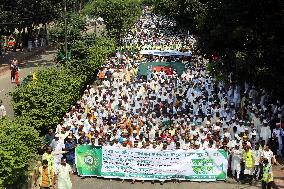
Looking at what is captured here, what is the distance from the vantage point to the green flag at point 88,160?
47.2ft

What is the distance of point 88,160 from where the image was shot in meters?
14.5

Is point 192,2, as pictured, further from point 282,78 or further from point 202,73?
point 282,78

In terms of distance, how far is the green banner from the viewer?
559 inches

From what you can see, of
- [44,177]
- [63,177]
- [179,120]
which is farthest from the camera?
[179,120]

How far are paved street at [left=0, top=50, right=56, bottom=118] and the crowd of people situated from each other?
4.65m

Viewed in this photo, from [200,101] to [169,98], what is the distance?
1.54 metres

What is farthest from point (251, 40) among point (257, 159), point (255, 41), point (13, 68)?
point (13, 68)

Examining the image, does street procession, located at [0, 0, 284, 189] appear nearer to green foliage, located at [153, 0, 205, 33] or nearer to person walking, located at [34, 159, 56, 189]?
person walking, located at [34, 159, 56, 189]

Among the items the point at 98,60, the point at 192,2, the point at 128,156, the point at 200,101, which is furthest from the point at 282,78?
the point at 192,2

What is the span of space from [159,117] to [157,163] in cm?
490

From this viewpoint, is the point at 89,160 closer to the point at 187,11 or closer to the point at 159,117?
the point at 159,117

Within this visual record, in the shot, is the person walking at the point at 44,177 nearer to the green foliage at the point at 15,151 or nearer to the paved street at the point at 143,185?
the green foliage at the point at 15,151

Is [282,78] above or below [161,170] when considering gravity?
above

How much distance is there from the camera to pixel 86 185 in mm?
14125
